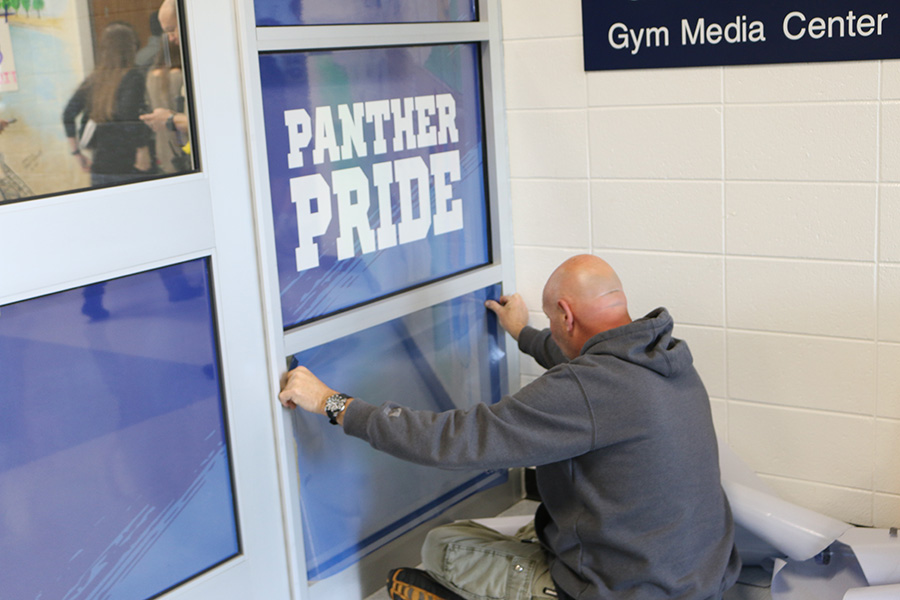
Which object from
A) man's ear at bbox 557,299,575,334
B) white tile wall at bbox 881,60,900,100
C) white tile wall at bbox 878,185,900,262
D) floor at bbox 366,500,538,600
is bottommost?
floor at bbox 366,500,538,600

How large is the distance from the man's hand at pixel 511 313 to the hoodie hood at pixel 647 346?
2.88ft

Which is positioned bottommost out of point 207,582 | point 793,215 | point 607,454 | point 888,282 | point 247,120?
point 207,582

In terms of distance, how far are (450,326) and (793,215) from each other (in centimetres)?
98

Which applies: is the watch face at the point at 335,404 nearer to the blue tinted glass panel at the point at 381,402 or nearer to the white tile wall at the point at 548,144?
the blue tinted glass panel at the point at 381,402

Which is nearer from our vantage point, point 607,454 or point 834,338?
point 607,454

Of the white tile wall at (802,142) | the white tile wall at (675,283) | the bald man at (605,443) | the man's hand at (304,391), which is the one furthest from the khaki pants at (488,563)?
the white tile wall at (802,142)

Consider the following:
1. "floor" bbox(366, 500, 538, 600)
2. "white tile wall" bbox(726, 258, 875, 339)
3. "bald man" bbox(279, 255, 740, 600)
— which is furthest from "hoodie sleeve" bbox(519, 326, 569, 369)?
"floor" bbox(366, 500, 538, 600)

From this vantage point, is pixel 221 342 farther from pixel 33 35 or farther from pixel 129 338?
pixel 33 35

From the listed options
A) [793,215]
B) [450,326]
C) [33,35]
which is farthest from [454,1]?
[33,35]

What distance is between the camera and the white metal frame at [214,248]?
1761 millimetres

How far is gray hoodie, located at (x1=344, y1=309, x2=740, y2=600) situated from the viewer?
1946 mm

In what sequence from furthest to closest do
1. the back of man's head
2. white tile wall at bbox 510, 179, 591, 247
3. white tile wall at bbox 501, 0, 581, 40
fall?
white tile wall at bbox 510, 179, 591, 247 → white tile wall at bbox 501, 0, 581, 40 → the back of man's head

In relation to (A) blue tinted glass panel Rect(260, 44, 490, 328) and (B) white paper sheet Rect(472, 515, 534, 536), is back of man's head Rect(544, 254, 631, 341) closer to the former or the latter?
(A) blue tinted glass panel Rect(260, 44, 490, 328)

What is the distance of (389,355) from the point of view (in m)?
2.57
